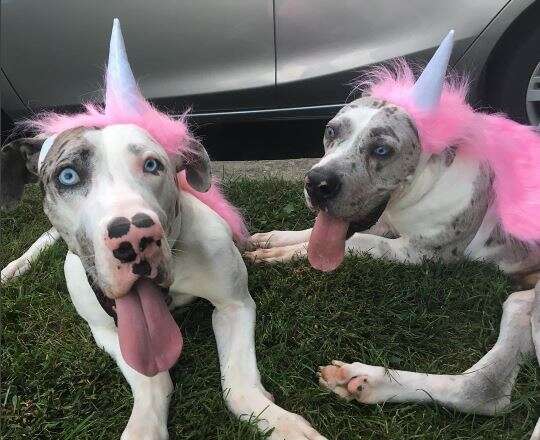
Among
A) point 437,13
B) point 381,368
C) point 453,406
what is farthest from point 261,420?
point 437,13

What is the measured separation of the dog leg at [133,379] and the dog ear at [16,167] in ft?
1.28

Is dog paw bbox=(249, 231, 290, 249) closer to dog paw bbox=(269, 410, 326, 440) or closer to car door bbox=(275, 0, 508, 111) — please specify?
car door bbox=(275, 0, 508, 111)

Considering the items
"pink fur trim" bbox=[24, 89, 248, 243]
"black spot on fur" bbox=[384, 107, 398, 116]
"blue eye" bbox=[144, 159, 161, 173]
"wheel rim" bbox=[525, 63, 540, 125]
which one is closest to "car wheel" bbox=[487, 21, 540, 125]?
"wheel rim" bbox=[525, 63, 540, 125]

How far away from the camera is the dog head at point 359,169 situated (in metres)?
3.28

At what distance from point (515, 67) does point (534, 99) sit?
0.29 metres

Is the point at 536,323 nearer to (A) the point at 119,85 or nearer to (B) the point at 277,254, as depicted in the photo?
(B) the point at 277,254

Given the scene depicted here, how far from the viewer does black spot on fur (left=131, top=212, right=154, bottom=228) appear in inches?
88.5

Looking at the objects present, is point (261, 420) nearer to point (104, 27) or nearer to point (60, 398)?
point (60, 398)

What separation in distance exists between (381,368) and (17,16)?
3.90 metres

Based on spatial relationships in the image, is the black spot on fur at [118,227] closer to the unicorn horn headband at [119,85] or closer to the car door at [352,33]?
the unicorn horn headband at [119,85]

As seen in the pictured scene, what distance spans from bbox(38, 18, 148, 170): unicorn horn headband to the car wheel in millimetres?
3036

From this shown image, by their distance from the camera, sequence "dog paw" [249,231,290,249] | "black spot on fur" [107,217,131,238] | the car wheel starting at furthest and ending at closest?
the car wheel < "dog paw" [249,231,290,249] < "black spot on fur" [107,217,131,238]

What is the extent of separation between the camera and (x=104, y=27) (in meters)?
4.87

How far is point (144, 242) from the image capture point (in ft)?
7.46
